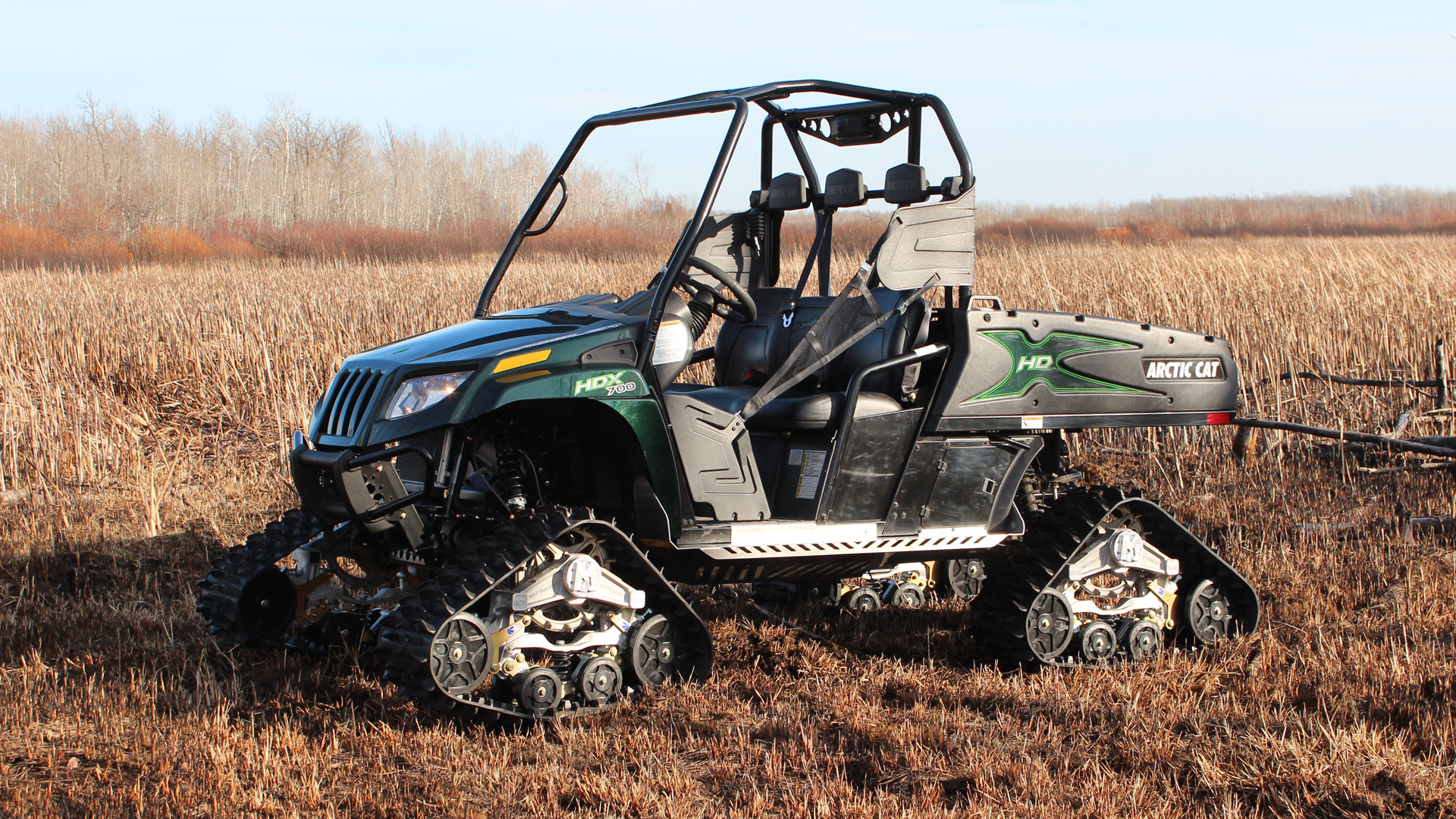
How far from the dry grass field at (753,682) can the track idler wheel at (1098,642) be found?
0.16 m

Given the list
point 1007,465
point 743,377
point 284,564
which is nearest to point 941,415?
point 1007,465

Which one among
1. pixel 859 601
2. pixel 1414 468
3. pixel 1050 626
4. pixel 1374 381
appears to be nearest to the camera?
pixel 1050 626

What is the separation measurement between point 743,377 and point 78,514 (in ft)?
14.0

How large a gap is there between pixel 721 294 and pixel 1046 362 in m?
1.37

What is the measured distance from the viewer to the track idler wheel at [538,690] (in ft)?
14.5

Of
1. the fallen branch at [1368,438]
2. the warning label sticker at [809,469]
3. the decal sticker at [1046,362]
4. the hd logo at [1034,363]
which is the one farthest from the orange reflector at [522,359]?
the fallen branch at [1368,438]

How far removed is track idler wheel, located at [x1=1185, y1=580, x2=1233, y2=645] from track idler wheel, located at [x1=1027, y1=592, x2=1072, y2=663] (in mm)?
617

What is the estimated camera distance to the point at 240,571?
17.1ft

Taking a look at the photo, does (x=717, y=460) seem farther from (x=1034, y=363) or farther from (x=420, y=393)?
(x=1034, y=363)

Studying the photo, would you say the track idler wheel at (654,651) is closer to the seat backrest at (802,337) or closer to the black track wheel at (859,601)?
the seat backrest at (802,337)

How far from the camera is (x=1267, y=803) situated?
3.88m

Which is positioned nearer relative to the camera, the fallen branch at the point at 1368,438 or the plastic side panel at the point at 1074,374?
the plastic side panel at the point at 1074,374

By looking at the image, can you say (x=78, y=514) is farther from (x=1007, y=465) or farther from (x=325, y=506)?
(x=1007, y=465)

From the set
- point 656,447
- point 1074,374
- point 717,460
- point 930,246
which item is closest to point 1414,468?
point 1074,374
